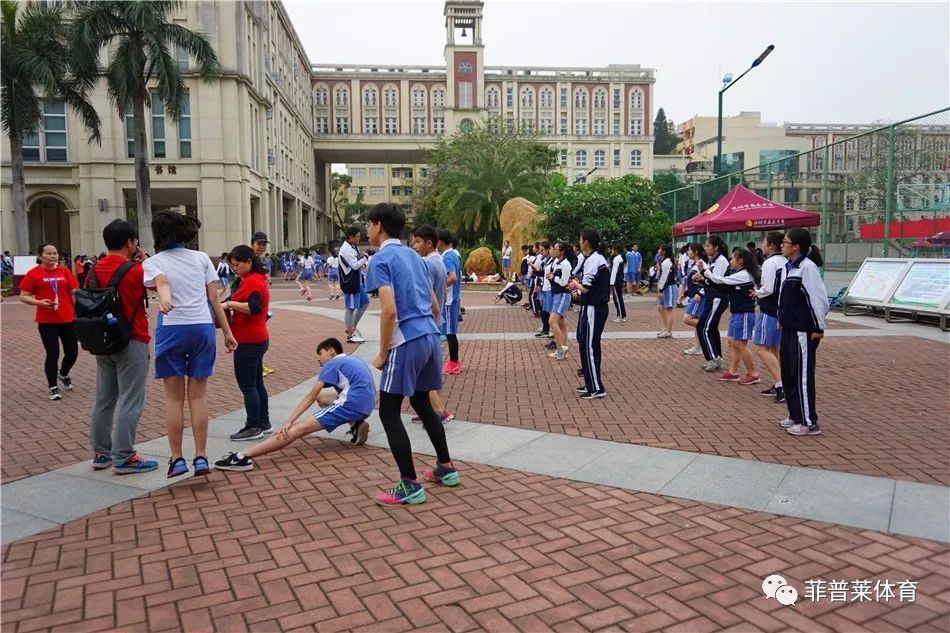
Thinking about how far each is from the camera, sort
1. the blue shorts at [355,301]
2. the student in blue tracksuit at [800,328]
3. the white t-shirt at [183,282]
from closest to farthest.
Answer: the white t-shirt at [183,282]
the student in blue tracksuit at [800,328]
the blue shorts at [355,301]

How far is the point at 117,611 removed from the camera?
10.6 ft

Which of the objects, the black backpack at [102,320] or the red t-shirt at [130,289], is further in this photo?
the red t-shirt at [130,289]

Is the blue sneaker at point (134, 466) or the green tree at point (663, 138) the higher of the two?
the green tree at point (663, 138)

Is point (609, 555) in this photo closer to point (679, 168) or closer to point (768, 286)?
point (768, 286)

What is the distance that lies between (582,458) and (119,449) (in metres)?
3.43

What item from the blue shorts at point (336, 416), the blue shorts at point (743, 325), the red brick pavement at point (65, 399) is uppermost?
the blue shorts at point (743, 325)

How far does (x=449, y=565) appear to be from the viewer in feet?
12.0

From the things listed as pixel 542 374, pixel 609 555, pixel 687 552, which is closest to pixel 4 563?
pixel 609 555

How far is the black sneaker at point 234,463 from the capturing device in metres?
5.14

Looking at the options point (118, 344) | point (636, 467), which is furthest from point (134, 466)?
point (636, 467)

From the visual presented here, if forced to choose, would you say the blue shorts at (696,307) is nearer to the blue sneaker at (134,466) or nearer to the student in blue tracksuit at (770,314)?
the student in blue tracksuit at (770,314)

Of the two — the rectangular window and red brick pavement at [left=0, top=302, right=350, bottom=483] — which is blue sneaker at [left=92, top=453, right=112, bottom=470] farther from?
the rectangular window

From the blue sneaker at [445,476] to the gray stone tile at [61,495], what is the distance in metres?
2.00

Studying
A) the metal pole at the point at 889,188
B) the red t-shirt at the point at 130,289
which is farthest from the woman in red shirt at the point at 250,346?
the metal pole at the point at 889,188
